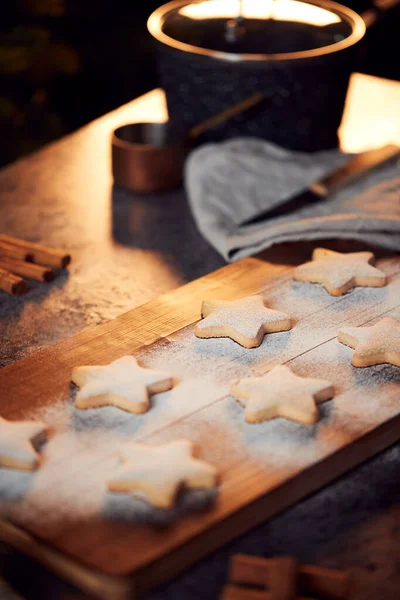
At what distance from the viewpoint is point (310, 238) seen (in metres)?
1.77

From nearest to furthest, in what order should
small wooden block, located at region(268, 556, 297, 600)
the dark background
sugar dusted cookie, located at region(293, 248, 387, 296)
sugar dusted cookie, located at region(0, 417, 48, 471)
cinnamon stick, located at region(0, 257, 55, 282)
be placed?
small wooden block, located at region(268, 556, 297, 600) < sugar dusted cookie, located at region(0, 417, 48, 471) < sugar dusted cookie, located at region(293, 248, 387, 296) < cinnamon stick, located at region(0, 257, 55, 282) < the dark background

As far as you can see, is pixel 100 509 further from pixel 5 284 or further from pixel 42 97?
pixel 42 97

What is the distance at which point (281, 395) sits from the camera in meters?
1.24

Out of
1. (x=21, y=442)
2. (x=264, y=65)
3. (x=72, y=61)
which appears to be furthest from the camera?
(x=72, y=61)

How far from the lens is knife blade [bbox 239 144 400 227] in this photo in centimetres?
192

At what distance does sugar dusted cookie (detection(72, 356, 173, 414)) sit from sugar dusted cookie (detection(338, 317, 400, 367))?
313mm

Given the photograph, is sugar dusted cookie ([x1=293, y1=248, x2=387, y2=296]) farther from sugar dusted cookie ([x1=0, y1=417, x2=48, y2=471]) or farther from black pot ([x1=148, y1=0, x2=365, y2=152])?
sugar dusted cookie ([x1=0, y1=417, x2=48, y2=471])

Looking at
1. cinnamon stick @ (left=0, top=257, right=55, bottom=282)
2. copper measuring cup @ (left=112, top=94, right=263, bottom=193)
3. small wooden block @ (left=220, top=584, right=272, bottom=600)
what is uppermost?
copper measuring cup @ (left=112, top=94, right=263, bottom=193)

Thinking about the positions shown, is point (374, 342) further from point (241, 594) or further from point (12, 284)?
point (12, 284)

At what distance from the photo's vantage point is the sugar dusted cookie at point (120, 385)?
1.24 m

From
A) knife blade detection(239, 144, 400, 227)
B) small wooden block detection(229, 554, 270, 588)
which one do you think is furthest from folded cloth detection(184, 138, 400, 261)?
small wooden block detection(229, 554, 270, 588)

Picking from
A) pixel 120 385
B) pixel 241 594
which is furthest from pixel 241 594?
pixel 120 385

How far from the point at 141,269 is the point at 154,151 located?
33 centimetres

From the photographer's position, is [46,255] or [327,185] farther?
[327,185]
